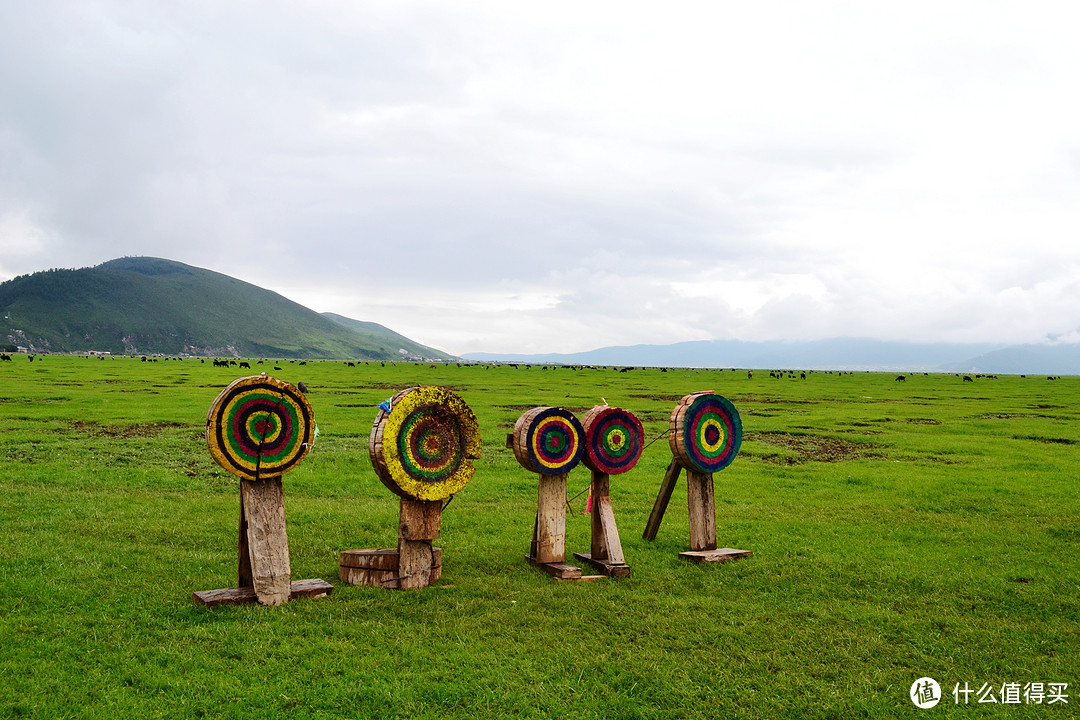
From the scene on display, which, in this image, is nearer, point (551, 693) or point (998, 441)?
point (551, 693)

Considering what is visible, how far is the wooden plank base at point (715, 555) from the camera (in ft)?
34.0

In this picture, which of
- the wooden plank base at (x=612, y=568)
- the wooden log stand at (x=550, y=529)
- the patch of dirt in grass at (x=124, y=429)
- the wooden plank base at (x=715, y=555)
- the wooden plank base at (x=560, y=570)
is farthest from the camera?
the patch of dirt in grass at (x=124, y=429)

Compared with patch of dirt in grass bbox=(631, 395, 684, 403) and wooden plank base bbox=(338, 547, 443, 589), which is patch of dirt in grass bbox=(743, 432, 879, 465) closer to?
wooden plank base bbox=(338, 547, 443, 589)

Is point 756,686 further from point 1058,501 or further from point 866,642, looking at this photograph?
point 1058,501

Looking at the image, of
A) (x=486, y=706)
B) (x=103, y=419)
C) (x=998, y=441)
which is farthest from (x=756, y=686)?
(x=103, y=419)

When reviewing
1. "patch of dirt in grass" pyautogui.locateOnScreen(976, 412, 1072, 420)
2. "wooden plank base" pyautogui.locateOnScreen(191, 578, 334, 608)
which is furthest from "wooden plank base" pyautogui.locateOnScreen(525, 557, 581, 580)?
"patch of dirt in grass" pyautogui.locateOnScreen(976, 412, 1072, 420)

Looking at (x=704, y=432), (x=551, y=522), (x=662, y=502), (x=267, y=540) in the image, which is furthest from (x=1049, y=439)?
(x=267, y=540)

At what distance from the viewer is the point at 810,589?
909 cm

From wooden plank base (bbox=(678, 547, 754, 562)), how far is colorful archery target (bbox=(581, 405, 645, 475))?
1.66 metres

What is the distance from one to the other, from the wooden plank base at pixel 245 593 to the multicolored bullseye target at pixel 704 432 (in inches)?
227

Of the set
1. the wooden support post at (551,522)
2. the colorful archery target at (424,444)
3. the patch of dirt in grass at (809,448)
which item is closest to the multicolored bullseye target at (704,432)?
the wooden support post at (551,522)

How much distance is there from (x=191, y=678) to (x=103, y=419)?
25441 mm

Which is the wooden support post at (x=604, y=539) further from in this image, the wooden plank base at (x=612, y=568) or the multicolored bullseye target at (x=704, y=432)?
the multicolored bullseye target at (x=704, y=432)

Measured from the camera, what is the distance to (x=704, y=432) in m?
11.3
